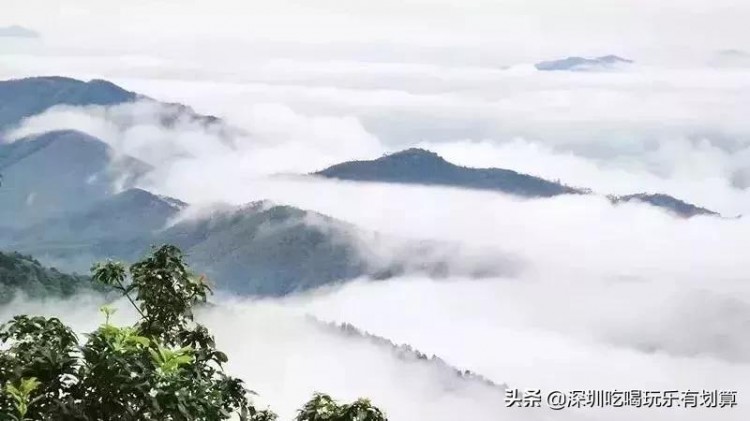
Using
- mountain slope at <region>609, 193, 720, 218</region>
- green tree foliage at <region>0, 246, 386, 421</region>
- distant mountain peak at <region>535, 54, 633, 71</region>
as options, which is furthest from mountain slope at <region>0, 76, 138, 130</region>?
green tree foliage at <region>0, 246, 386, 421</region>

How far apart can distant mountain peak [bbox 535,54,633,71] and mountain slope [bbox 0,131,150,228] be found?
24.9ft

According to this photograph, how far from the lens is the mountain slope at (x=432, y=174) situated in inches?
631

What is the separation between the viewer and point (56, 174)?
15523 millimetres

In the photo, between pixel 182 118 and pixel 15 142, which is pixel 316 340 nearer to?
pixel 182 118

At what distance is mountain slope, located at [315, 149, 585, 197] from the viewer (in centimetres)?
1602

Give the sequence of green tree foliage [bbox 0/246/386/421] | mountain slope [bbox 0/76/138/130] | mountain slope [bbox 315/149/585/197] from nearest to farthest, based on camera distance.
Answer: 1. green tree foliage [bbox 0/246/386/421]
2. mountain slope [bbox 0/76/138/130]
3. mountain slope [bbox 315/149/585/197]

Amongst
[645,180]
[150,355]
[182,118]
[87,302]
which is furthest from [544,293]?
[150,355]

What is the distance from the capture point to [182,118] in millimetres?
14383

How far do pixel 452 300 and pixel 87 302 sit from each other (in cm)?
941

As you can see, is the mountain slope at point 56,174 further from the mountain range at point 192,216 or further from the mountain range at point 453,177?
the mountain range at point 453,177

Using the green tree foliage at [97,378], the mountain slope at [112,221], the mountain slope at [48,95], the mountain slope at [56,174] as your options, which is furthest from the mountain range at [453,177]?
the green tree foliage at [97,378]

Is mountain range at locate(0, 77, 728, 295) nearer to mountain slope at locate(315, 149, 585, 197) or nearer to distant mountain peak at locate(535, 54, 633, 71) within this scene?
mountain slope at locate(315, 149, 585, 197)

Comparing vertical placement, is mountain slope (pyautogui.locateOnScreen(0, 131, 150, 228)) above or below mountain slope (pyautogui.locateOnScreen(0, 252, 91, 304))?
above

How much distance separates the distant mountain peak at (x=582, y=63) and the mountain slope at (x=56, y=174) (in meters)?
7.60
